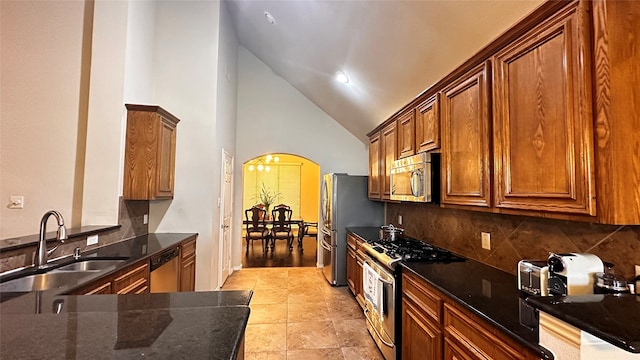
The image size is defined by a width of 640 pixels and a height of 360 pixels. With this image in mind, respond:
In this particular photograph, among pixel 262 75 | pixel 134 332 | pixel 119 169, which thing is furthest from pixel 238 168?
pixel 134 332

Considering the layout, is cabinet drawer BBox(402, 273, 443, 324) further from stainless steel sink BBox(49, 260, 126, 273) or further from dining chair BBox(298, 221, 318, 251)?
dining chair BBox(298, 221, 318, 251)

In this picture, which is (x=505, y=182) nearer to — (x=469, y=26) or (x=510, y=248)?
(x=510, y=248)

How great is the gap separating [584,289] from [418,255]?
4.25 feet

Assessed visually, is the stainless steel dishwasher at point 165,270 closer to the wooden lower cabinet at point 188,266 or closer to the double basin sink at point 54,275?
the wooden lower cabinet at point 188,266

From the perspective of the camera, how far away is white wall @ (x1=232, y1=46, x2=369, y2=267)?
5875mm

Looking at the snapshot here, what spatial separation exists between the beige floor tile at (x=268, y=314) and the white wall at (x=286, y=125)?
115 inches

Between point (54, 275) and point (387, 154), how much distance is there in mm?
3228

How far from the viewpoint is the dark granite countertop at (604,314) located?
0.81 m

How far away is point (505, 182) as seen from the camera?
1641 millimetres

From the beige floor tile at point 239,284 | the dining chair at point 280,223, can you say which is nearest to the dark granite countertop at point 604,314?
the beige floor tile at point 239,284

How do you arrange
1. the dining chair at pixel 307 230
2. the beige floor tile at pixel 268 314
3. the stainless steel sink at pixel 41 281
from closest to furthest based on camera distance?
1. the stainless steel sink at pixel 41 281
2. the beige floor tile at pixel 268 314
3. the dining chair at pixel 307 230

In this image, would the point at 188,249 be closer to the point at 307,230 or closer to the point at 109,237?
the point at 109,237

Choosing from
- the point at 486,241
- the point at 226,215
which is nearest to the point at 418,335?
the point at 486,241

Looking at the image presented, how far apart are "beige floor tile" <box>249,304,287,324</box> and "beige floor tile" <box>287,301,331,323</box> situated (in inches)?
3.3
